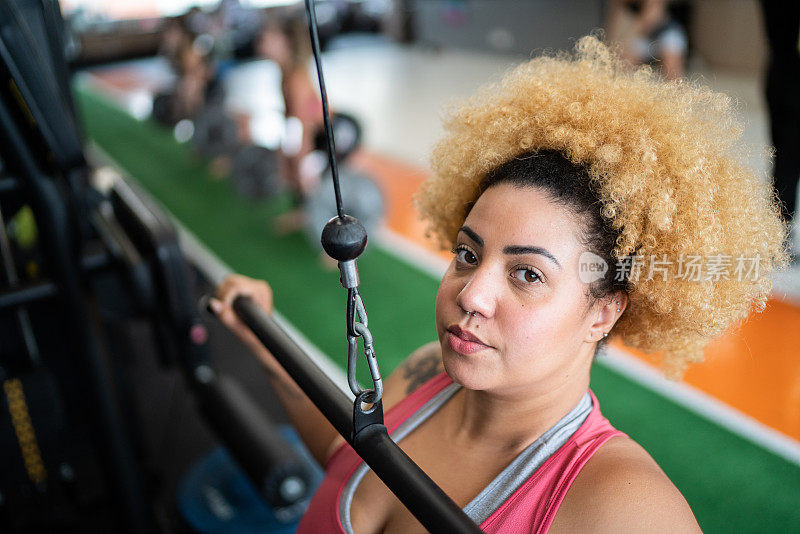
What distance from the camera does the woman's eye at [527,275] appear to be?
0.97 m

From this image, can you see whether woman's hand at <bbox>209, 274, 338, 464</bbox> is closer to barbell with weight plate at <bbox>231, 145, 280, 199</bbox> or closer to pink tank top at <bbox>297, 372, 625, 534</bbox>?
pink tank top at <bbox>297, 372, 625, 534</bbox>

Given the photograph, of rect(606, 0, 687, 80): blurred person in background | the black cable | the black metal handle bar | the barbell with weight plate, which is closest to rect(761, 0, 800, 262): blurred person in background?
rect(606, 0, 687, 80): blurred person in background

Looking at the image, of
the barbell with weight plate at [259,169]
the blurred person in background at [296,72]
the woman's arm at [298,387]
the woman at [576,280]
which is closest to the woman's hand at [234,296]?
the woman's arm at [298,387]

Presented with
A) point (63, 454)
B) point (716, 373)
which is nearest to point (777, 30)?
point (716, 373)

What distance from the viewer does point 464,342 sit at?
982 millimetres

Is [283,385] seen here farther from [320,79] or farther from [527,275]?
[320,79]

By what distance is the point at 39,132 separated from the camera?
→ 191 cm

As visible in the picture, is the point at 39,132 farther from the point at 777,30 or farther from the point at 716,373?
the point at 777,30

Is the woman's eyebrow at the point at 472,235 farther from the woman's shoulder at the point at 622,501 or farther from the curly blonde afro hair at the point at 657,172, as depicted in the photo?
the woman's shoulder at the point at 622,501

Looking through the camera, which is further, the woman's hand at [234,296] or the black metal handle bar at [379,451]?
the woman's hand at [234,296]

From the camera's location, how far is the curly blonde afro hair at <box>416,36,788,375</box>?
1.00 m

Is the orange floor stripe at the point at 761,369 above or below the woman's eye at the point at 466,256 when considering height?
below

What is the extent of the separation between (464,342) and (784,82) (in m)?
2.81

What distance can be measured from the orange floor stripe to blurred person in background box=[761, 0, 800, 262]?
2.04 ft
